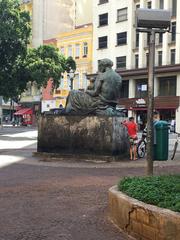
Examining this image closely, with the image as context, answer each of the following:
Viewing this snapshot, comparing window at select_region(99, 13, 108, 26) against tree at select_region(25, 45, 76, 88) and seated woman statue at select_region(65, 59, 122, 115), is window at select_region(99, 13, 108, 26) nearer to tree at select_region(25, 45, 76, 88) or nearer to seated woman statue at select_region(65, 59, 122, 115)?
tree at select_region(25, 45, 76, 88)

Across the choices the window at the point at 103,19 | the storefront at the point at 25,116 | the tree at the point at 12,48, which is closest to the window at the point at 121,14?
the window at the point at 103,19

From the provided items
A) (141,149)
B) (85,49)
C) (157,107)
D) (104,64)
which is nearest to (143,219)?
(104,64)

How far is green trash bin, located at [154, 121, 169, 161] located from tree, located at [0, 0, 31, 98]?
2331cm

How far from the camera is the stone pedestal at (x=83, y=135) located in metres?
14.8

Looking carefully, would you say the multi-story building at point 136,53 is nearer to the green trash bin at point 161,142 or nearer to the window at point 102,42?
the window at point 102,42

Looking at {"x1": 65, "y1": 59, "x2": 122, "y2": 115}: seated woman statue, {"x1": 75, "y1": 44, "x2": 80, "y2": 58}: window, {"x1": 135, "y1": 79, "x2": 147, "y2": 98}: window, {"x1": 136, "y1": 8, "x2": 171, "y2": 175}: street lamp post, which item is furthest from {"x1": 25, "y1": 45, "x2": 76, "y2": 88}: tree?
{"x1": 136, "y1": 8, "x2": 171, "y2": 175}: street lamp post

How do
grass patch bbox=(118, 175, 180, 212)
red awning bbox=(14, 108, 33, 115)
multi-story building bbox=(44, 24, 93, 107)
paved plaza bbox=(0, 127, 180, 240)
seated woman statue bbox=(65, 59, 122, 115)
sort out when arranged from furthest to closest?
1. red awning bbox=(14, 108, 33, 115)
2. multi-story building bbox=(44, 24, 93, 107)
3. seated woman statue bbox=(65, 59, 122, 115)
4. paved plaza bbox=(0, 127, 180, 240)
5. grass patch bbox=(118, 175, 180, 212)

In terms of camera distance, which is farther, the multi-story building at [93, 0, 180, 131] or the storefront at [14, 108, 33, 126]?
the storefront at [14, 108, 33, 126]

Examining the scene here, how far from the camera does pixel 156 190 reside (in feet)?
20.2

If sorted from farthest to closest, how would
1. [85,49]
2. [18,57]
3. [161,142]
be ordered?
[85,49], [18,57], [161,142]

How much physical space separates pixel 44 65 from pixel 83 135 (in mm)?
20607

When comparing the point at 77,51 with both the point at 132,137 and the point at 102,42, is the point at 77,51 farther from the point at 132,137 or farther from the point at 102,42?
the point at 132,137

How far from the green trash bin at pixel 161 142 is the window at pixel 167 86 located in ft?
123

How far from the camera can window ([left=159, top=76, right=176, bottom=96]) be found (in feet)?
166
